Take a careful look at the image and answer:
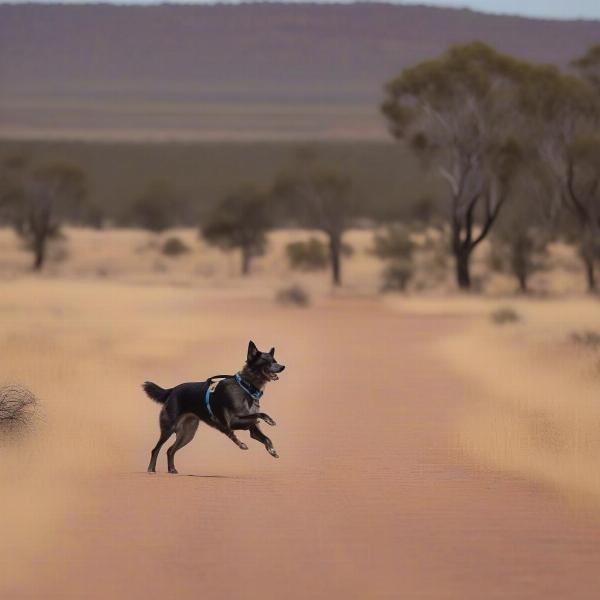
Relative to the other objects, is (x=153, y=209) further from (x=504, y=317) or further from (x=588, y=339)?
(x=588, y=339)

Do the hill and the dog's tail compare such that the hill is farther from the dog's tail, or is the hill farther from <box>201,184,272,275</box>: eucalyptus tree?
the dog's tail

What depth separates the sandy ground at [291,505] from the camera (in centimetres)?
841

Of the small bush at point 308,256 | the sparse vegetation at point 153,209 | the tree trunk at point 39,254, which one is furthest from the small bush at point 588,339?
the sparse vegetation at point 153,209

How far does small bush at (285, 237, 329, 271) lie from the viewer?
66.4 m

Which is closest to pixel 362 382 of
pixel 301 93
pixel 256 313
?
pixel 256 313

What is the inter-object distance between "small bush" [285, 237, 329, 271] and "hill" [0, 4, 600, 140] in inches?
3239

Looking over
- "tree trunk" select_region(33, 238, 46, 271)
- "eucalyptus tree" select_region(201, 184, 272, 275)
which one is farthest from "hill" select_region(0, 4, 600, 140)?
"tree trunk" select_region(33, 238, 46, 271)

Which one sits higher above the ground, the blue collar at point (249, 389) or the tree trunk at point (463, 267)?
the tree trunk at point (463, 267)

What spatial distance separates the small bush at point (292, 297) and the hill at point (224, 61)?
105291 millimetres

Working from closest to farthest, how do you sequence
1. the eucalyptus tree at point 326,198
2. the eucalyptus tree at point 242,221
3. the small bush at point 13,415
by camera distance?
the small bush at point 13,415, the eucalyptus tree at point 326,198, the eucalyptus tree at point 242,221

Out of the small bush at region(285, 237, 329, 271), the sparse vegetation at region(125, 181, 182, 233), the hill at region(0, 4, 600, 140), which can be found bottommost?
the small bush at region(285, 237, 329, 271)

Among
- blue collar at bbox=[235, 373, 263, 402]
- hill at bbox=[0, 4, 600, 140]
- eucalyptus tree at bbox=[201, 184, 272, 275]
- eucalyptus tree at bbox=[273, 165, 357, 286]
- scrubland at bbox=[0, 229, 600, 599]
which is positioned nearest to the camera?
scrubland at bbox=[0, 229, 600, 599]

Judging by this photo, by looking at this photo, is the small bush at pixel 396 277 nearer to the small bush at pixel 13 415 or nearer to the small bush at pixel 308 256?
the small bush at pixel 308 256

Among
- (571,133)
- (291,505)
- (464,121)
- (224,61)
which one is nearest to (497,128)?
(464,121)
